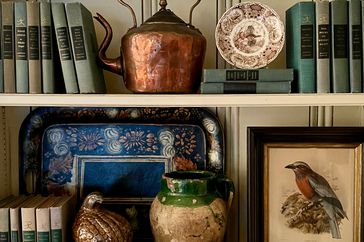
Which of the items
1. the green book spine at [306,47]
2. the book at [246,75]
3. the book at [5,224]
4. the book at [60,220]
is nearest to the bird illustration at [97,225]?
the book at [60,220]

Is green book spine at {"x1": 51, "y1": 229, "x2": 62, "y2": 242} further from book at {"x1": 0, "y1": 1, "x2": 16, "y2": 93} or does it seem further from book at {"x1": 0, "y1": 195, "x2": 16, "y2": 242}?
book at {"x1": 0, "y1": 1, "x2": 16, "y2": 93}

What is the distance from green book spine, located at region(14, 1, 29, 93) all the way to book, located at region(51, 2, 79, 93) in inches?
2.3

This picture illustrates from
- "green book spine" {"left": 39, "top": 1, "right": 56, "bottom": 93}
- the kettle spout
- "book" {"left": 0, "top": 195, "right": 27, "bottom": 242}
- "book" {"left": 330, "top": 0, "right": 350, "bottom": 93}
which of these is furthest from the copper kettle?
"book" {"left": 0, "top": 195, "right": 27, "bottom": 242}

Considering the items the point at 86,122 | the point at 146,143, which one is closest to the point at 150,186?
the point at 146,143

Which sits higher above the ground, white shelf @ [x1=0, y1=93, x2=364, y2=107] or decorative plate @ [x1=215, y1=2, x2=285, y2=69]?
decorative plate @ [x1=215, y1=2, x2=285, y2=69]

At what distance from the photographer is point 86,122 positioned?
3.75ft

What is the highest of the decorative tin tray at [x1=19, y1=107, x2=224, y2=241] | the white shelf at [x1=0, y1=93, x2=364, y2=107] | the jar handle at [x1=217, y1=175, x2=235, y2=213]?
the white shelf at [x1=0, y1=93, x2=364, y2=107]

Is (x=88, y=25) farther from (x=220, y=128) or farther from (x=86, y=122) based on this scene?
(x=220, y=128)

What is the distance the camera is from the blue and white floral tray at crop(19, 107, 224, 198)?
1.14 metres

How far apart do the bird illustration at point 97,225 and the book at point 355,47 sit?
0.56 m

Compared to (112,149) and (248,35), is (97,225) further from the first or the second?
(248,35)

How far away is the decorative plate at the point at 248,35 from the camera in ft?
3.29

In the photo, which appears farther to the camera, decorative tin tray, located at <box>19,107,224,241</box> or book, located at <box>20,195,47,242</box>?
decorative tin tray, located at <box>19,107,224,241</box>

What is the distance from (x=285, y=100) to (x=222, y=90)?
0.12 meters
